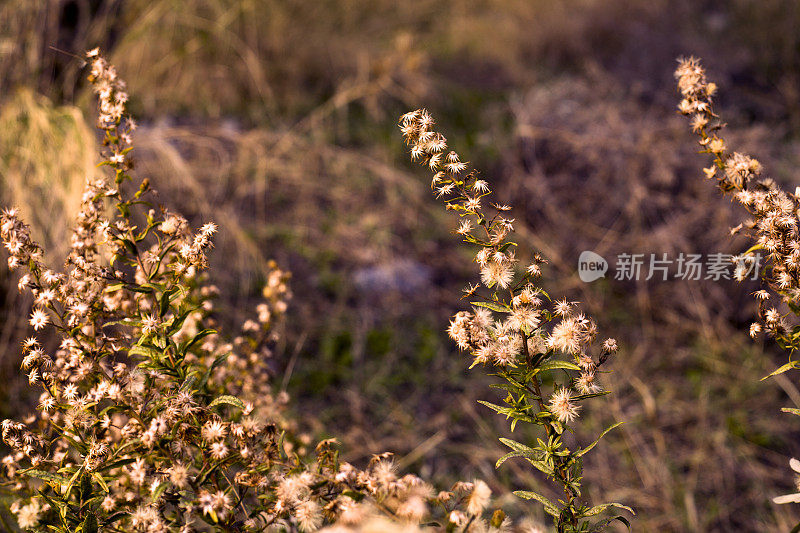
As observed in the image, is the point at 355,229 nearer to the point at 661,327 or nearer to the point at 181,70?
the point at 661,327

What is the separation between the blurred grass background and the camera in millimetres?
2320

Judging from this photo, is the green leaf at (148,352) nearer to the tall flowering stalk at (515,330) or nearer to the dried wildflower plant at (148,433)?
the dried wildflower plant at (148,433)

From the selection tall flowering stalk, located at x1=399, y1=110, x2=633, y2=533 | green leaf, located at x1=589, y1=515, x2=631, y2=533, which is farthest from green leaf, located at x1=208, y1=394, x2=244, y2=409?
green leaf, located at x1=589, y1=515, x2=631, y2=533

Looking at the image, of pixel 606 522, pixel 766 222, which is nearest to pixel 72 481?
pixel 606 522

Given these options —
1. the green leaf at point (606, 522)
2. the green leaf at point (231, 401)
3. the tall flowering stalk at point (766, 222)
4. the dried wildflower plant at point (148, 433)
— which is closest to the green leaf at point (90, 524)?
the dried wildflower plant at point (148, 433)

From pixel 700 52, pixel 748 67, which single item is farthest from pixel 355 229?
pixel 748 67

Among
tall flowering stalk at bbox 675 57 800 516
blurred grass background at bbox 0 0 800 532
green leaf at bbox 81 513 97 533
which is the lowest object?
green leaf at bbox 81 513 97 533

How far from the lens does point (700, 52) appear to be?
14.9ft

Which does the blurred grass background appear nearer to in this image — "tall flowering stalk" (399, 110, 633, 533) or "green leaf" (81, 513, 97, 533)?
"green leaf" (81, 513, 97, 533)

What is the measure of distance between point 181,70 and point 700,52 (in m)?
3.56

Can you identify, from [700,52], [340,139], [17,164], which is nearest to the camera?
[17,164]

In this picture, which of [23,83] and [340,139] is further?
[340,139]

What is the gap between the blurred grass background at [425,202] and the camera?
2320mm

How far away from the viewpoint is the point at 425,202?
374cm
